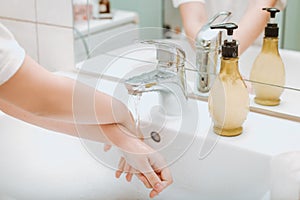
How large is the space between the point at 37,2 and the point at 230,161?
61 cm

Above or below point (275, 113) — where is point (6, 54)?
above

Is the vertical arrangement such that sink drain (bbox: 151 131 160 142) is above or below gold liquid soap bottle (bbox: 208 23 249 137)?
below

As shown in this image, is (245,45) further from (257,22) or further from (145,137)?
(145,137)

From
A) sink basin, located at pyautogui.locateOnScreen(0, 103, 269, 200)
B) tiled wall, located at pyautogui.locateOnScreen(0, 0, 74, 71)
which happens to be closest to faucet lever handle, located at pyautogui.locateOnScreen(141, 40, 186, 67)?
sink basin, located at pyautogui.locateOnScreen(0, 103, 269, 200)

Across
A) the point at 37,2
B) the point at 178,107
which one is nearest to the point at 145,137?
the point at 178,107

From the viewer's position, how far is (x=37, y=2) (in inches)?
45.9

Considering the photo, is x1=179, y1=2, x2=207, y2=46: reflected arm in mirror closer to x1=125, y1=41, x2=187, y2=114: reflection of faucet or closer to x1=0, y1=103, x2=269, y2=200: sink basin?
x1=125, y1=41, x2=187, y2=114: reflection of faucet

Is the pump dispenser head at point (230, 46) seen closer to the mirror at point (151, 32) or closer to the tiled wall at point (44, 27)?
Result: the mirror at point (151, 32)

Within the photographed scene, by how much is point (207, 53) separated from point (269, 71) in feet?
0.37

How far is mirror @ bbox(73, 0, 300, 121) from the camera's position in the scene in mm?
877

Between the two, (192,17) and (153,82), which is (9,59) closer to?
(153,82)

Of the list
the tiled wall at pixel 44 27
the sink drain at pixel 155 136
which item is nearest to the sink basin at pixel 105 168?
the sink drain at pixel 155 136

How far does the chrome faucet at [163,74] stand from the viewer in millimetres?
837

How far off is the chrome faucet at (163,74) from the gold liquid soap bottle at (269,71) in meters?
0.13
